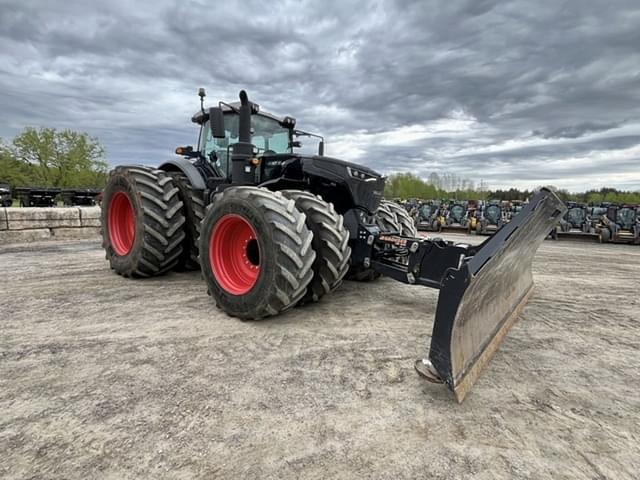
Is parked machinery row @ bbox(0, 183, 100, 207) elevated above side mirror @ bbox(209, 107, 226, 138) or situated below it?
below

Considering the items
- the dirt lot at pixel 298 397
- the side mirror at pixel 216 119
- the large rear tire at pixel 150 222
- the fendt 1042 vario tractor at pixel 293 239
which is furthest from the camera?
the large rear tire at pixel 150 222

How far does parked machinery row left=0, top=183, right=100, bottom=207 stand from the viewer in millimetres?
16406

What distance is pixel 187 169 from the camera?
16.0ft

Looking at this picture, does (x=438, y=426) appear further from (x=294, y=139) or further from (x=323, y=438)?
(x=294, y=139)

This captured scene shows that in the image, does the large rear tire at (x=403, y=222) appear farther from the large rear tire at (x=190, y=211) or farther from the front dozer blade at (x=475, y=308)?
the large rear tire at (x=190, y=211)

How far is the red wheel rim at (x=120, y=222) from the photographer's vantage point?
5.15 metres

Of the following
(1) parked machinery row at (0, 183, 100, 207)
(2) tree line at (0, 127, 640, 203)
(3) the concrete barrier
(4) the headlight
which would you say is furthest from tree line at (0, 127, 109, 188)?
(4) the headlight

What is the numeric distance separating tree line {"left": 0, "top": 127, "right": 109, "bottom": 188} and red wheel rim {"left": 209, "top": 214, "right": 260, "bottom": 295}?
108ft

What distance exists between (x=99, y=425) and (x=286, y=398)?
2.96 feet

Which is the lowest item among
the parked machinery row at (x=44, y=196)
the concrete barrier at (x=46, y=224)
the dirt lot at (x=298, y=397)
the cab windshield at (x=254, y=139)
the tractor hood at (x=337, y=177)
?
the dirt lot at (x=298, y=397)

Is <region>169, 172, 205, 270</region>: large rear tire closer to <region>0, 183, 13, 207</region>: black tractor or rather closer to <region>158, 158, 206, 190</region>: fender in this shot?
<region>158, 158, 206, 190</region>: fender

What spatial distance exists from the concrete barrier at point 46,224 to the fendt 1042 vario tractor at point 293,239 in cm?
444

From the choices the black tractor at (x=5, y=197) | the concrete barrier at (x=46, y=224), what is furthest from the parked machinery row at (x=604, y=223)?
the black tractor at (x=5, y=197)

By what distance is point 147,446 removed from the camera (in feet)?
5.34
